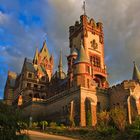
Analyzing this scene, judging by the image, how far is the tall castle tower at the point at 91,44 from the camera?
230 ft

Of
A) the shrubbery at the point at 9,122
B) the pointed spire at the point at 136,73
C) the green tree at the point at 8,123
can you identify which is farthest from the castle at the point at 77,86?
the green tree at the point at 8,123

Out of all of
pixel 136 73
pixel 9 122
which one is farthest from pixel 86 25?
pixel 9 122

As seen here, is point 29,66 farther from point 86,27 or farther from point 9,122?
point 9,122

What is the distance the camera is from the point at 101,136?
32.5 meters

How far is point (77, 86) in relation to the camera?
50.8 m

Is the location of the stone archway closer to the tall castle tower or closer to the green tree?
the tall castle tower

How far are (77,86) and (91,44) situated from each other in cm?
2470

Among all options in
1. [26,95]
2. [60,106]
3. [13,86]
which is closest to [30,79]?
[26,95]

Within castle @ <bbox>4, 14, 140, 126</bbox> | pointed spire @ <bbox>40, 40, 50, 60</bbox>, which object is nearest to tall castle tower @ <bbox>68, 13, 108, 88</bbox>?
castle @ <bbox>4, 14, 140, 126</bbox>

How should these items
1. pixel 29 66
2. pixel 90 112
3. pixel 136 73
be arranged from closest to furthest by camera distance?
pixel 90 112 → pixel 136 73 → pixel 29 66

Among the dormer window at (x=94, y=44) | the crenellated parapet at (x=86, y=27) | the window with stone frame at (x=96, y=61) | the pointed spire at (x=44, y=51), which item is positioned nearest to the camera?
the window with stone frame at (x=96, y=61)

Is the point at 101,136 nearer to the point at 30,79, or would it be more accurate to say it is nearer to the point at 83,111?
the point at 83,111

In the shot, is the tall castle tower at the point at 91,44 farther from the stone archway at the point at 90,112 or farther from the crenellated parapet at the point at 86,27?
the stone archway at the point at 90,112

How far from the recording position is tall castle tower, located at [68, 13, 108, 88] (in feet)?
230
